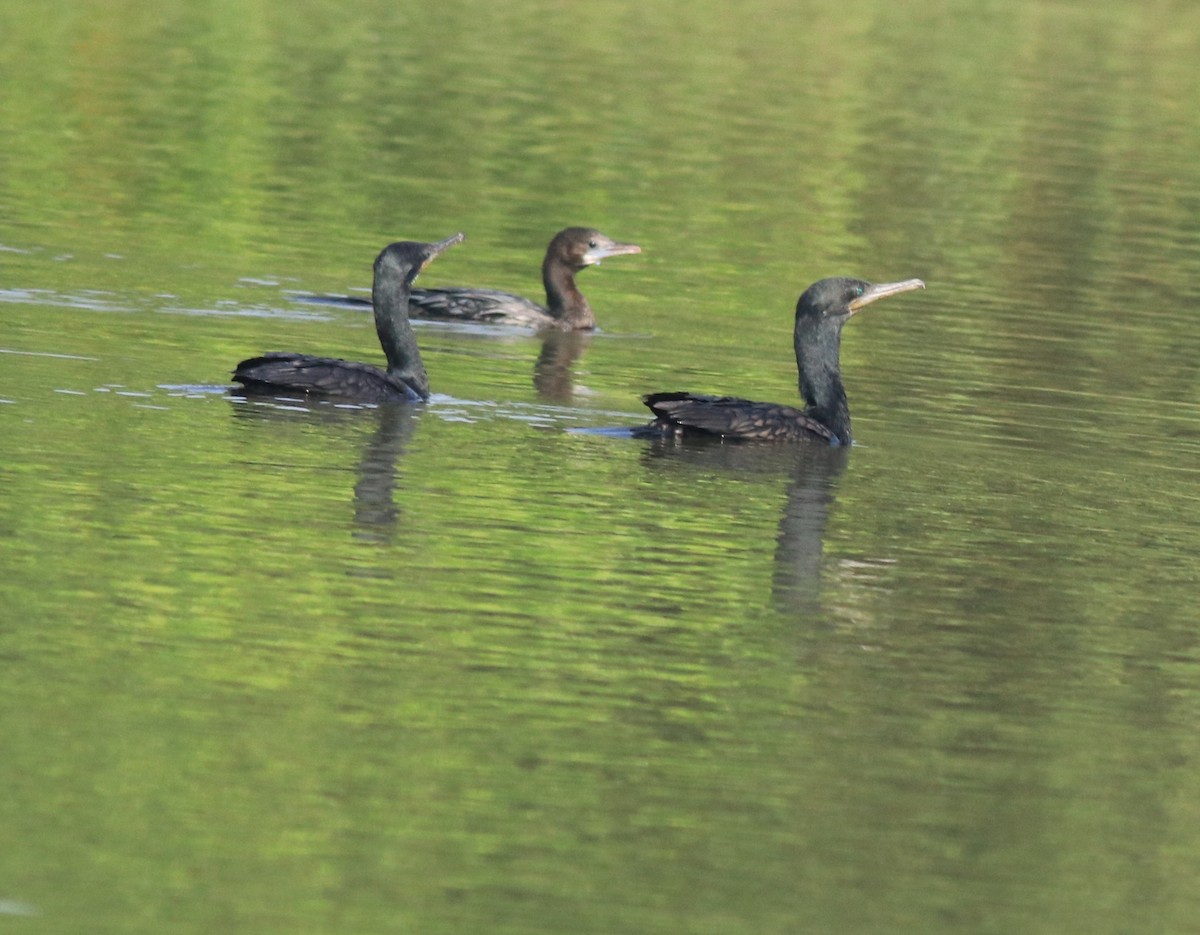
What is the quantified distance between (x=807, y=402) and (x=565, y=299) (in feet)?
20.0

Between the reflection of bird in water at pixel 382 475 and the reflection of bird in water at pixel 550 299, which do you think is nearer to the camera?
the reflection of bird in water at pixel 382 475

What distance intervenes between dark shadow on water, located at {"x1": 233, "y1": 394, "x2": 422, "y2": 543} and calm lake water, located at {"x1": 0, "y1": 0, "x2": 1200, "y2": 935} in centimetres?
6

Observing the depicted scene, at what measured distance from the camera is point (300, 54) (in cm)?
4466

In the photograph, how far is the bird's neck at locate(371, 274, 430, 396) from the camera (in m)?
17.7

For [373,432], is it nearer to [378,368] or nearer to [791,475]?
[378,368]

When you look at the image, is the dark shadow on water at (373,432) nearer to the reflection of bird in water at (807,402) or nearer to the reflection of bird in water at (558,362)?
the reflection of bird in water at (807,402)

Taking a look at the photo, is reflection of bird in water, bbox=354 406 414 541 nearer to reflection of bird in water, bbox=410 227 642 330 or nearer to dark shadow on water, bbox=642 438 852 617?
dark shadow on water, bbox=642 438 852 617

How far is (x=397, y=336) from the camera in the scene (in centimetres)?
1773

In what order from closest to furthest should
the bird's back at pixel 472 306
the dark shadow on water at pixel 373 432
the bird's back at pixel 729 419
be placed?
1. the dark shadow on water at pixel 373 432
2. the bird's back at pixel 729 419
3. the bird's back at pixel 472 306

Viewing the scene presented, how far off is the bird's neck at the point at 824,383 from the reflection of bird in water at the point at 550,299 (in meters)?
5.39

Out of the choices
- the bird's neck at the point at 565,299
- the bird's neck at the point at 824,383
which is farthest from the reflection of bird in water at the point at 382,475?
the bird's neck at the point at 565,299

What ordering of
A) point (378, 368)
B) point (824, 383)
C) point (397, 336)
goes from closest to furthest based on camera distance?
point (824, 383) < point (378, 368) < point (397, 336)

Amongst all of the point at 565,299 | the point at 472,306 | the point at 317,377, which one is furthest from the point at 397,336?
the point at 565,299

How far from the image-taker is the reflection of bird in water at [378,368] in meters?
16.5
